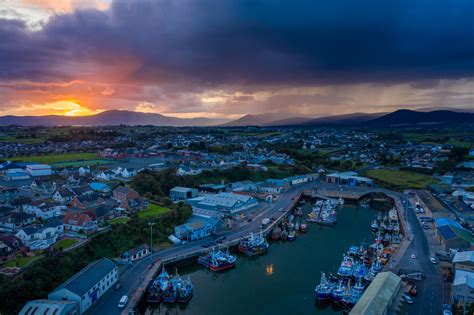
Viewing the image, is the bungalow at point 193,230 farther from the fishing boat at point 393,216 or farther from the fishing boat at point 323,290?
the fishing boat at point 393,216

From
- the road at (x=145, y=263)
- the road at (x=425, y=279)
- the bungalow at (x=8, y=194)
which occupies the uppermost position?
the bungalow at (x=8, y=194)

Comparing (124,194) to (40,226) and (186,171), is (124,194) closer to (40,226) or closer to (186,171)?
(40,226)

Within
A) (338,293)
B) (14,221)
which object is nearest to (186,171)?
(14,221)

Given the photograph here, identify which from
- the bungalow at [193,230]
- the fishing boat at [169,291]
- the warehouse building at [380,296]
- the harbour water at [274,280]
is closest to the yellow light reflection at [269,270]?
the harbour water at [274,280]

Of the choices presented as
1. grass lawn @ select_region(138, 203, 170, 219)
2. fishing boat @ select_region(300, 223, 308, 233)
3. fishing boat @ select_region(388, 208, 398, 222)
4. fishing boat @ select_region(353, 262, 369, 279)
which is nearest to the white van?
grass lawn @ select_region(138, 203, 170, 219)

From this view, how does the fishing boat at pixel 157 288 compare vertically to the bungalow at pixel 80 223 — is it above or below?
below

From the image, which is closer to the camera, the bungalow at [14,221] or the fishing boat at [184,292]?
the fishing boat at [184,292]

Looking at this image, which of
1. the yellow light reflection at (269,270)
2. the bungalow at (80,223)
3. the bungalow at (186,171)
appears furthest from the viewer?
the bungalow at (186,171)

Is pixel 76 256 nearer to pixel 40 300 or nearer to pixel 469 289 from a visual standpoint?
pixel 40 300
